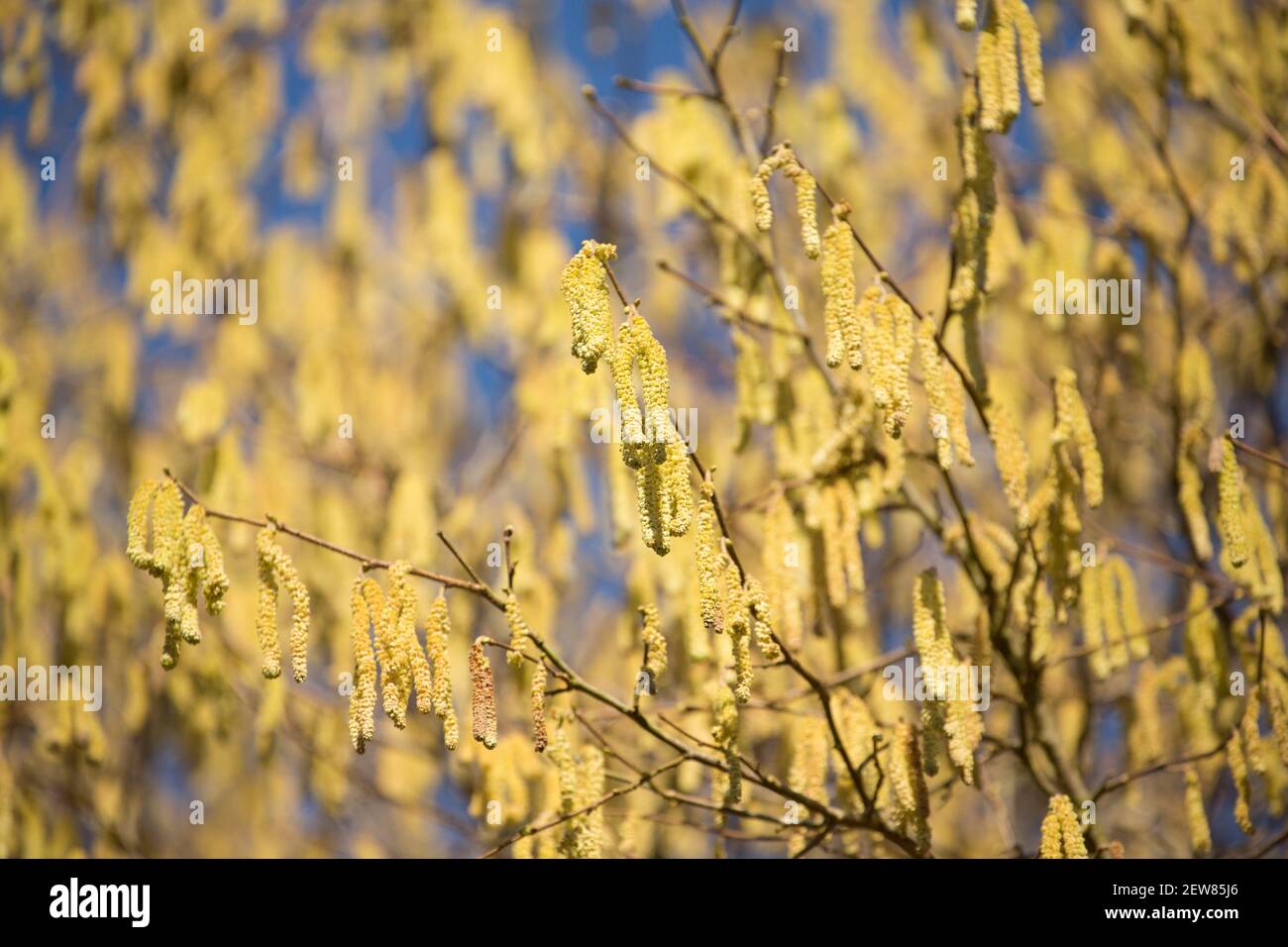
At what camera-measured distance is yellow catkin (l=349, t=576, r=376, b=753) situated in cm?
160

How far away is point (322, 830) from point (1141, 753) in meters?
2.68

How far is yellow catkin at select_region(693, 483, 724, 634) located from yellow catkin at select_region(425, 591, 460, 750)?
0.36 m

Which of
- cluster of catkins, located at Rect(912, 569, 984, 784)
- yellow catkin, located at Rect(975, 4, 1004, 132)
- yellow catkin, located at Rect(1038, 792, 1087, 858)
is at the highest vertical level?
yellow catkin, located at Rect(975, 4, 1004, 132)

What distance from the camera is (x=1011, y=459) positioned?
1910 millimetres

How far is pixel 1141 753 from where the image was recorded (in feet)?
7.77

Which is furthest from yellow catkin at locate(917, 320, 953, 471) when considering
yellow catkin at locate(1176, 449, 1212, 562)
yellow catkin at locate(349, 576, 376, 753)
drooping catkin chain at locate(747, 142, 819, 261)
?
yellow catkin at locate(349, 576, 376, 753)

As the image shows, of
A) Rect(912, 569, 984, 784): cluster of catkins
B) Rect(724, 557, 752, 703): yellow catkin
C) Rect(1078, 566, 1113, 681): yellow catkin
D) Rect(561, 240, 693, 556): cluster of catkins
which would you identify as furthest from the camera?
Rect(1078, 566, 1113, 681): yellow catkin

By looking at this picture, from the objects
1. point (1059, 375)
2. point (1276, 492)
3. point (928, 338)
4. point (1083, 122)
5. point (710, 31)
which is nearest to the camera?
point (928, 338)

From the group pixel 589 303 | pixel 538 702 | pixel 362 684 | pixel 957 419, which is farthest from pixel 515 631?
pixel 957 419

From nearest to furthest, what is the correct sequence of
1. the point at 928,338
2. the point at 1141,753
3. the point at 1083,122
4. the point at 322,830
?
the point at 928,338 < the point at 1141,753 < the point at 1083,122 < the point at 322,830

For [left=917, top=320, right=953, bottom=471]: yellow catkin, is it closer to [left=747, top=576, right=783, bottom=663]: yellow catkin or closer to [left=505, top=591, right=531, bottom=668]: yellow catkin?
[left=747, top=576, right=783, bottom=663]: yellow catkin
